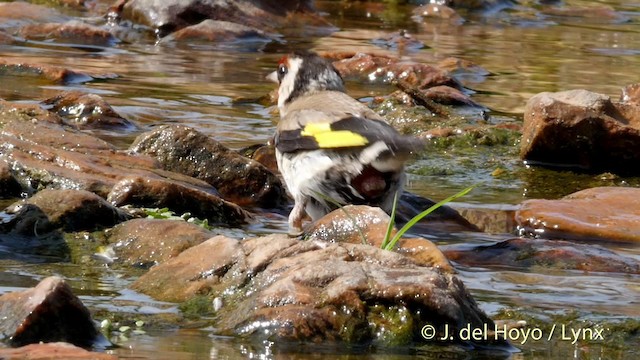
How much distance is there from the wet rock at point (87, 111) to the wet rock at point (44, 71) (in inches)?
81.2

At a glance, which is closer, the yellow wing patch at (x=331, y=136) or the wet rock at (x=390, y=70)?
the yellow wing patch at (x=331, y=136)

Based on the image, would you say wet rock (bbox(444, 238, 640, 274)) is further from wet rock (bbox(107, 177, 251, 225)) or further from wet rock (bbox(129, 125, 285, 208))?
wet rock (bbox(129, 125, 285, 208))

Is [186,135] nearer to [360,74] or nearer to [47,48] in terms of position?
[360,74]

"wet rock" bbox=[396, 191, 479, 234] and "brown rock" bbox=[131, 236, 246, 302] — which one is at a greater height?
"brown rock" bbox=[131, 236, 246, 302]

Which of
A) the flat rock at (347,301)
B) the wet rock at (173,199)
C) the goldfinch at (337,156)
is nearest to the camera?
the flat rock at (347,301)

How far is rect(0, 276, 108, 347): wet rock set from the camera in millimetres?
4309

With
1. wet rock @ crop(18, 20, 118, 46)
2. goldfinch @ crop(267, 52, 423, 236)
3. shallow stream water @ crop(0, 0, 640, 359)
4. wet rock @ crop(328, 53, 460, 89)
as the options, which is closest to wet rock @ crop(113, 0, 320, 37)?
shallow stream water @ crop(0, 0, 640, 359)

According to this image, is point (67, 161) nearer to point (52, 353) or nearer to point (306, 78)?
point (306, 78)

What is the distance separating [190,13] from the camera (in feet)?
57.0

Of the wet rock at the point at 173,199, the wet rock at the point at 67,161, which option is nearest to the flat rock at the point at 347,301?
the wet rock at the point at 173,199

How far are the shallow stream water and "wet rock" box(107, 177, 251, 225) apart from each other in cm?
23

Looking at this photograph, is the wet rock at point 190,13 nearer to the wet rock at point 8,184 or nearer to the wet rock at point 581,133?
the wet rock at point 581,133

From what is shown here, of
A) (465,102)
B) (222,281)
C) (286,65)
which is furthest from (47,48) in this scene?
(222,281)

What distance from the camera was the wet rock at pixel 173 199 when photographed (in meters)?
6.98
